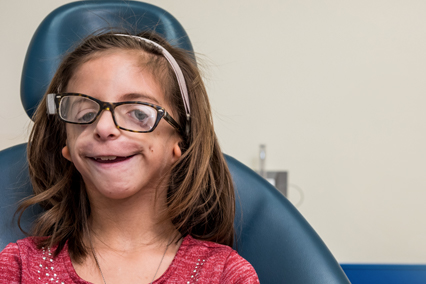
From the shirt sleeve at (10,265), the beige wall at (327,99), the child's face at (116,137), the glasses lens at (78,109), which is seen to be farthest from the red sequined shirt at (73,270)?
the beige wall at (327,99)

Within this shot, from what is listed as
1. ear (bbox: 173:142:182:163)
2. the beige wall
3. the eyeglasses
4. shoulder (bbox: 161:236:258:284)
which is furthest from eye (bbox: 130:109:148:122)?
the beige wall

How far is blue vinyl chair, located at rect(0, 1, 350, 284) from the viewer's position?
0.90m

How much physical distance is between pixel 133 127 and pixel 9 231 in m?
0.36

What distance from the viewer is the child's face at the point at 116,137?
803 millimetres

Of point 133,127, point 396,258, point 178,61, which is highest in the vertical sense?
point 178,61

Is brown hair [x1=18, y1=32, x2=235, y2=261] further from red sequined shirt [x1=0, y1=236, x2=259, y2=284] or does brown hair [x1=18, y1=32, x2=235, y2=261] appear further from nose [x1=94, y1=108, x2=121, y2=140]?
nose [x1=94, y1=108, x2=121, y2=140]

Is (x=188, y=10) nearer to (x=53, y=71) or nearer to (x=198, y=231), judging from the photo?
(x=53, y=71)

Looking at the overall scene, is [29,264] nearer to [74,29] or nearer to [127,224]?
[127,224]

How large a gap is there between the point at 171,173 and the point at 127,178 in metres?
0.14

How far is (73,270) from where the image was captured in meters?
0.85

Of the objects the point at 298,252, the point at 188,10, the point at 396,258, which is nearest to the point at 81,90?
the point at 298,252

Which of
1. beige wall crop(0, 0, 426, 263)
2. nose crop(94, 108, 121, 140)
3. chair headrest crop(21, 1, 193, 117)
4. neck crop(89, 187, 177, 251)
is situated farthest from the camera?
beige wall crop(0, 0, 426, 263)

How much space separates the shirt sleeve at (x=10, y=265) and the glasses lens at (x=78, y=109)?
262 mm

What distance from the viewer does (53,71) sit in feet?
3.36
